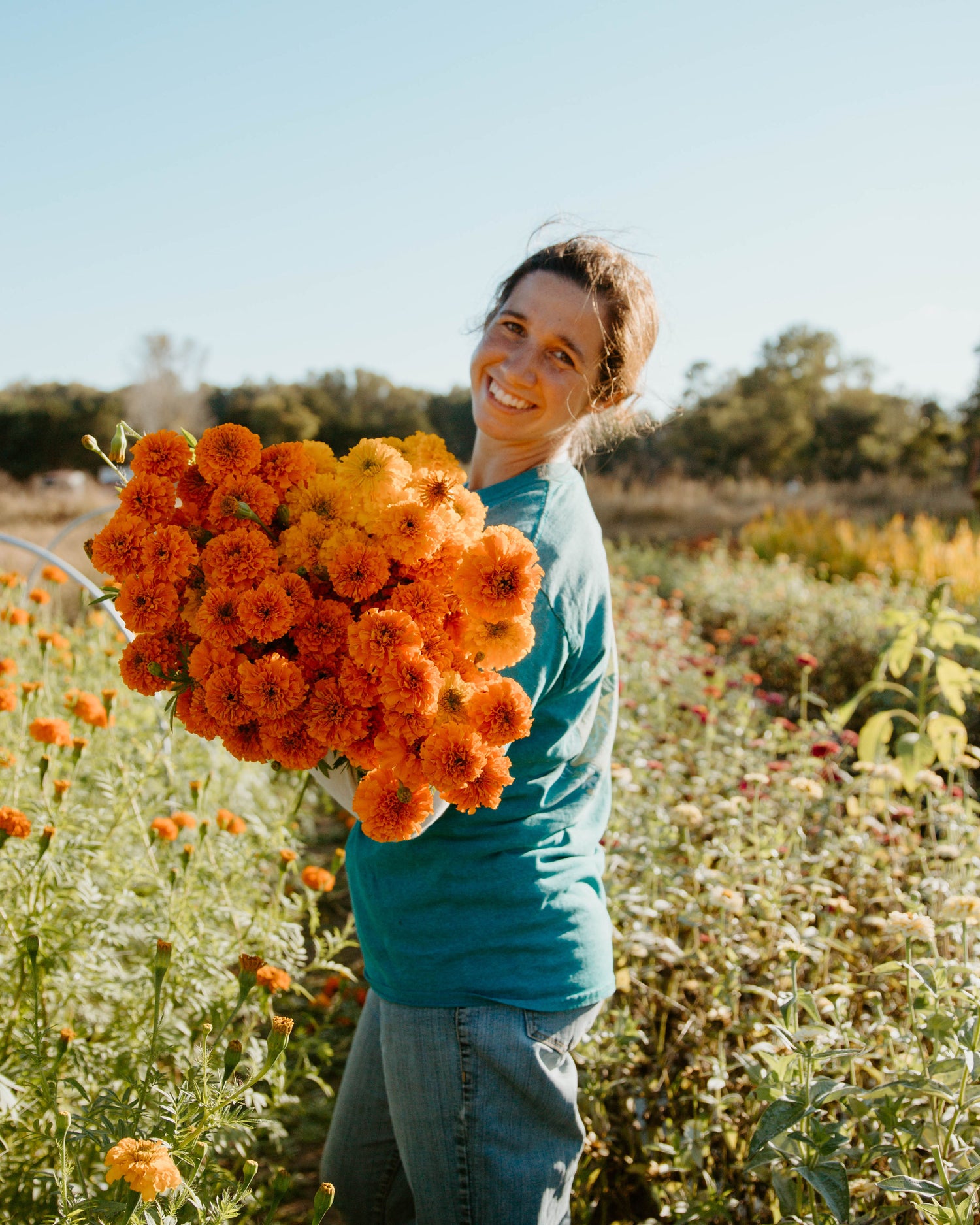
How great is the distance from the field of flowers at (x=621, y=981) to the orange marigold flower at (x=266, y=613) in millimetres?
499

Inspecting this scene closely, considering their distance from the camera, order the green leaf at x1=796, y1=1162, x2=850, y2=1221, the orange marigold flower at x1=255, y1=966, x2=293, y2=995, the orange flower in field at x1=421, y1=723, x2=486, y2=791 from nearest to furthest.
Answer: the orange flower in field at x1=421, y1=723, x2=486, y2=791 → the green leaf at x1=796, y1=1162, x2=850, y2=1221 → the orange marigold flower at x1=255, y1=966, x2=293, y2=995

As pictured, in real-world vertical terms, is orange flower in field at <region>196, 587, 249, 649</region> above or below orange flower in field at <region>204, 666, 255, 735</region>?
above

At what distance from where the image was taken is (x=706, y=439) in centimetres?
2228

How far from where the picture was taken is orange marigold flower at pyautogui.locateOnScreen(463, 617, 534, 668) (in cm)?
89

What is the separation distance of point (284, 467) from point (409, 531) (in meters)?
0.20

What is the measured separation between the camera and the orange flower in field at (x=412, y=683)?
84cm

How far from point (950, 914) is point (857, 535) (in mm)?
8495

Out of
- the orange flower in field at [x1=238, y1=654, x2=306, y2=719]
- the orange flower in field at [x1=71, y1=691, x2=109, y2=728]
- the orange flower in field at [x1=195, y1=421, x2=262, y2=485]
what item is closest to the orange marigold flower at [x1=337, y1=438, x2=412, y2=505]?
the orange flower in field at [x1=195, y1=421, x2=262, y2=485]

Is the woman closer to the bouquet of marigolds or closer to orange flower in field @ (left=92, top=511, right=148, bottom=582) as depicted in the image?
the bouquet of marigolds

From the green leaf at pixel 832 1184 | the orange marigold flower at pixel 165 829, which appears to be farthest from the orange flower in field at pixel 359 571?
the green leaf at pixel 832 1184

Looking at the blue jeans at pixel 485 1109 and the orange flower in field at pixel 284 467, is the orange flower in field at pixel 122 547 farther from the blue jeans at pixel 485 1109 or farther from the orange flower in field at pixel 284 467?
the blue jeans at pixel 485 1109

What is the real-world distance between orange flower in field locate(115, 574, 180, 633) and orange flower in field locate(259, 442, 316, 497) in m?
0.17

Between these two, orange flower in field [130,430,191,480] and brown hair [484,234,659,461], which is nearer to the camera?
orange flower in field [130,430,191,480]

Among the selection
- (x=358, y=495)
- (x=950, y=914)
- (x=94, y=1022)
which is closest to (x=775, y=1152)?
(x=950, y=914)
